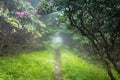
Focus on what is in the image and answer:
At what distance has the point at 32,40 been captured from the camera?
83.9ft

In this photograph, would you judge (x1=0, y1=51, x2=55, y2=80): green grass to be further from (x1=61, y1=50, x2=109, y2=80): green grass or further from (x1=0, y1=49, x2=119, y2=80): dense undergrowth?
(x1=61, y1=50, x2=109, y2=80): green grass

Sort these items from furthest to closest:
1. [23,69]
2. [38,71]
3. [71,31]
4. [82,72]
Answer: [71,31] → [82,72] → [38,71] → [23,69]

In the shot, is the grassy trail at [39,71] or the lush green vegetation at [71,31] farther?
the grassy trail at [39,71]

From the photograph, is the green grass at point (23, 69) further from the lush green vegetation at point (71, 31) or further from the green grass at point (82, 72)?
the green grass at point (82, 72)

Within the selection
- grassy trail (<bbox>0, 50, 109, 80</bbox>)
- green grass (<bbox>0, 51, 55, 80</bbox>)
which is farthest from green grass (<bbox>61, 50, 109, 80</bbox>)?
green grass (<bbox>0, 51, 55, 80</bbox>)

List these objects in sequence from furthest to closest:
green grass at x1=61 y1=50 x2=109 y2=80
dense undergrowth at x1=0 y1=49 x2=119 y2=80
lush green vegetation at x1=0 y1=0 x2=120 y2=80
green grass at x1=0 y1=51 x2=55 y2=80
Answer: green grass at x1=61 y1=50 x2=109 y2=80
dense undergrowth at x1=0 y1=49 x2=119 y2=80
green grass at x1=0 y1=51 x2=55 y2=80
lush green vegetation at x1=0 y1=0 x2=120 y2=80

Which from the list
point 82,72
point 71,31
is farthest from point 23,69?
point 71,31

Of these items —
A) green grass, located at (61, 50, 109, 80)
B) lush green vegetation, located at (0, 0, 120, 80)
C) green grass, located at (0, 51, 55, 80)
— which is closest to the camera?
lush green vegetation, located at (0, 0, 120, 80)

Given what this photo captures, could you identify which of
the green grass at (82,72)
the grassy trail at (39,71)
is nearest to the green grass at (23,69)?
the grassy trail at (39,71)

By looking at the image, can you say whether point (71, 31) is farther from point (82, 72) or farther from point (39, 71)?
point (39, 71)

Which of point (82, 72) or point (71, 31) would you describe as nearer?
point (82, 72)

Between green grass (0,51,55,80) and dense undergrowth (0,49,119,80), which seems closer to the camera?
green grass (0,51,55,80)

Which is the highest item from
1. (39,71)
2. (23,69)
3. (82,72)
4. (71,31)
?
(71,31)

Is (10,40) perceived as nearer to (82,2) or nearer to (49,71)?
(49,71)
